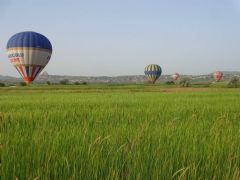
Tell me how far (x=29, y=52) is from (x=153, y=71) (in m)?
44.1

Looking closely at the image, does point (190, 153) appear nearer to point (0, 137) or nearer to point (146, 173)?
point (146, 173)

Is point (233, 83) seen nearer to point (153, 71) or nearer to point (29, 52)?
point (153, 71)

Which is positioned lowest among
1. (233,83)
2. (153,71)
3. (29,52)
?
(233,83)

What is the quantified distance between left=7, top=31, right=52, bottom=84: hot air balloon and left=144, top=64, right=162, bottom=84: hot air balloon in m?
40.9

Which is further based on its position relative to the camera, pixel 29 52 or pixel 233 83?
pixel 233 83

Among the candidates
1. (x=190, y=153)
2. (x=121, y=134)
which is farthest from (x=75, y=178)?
(x=121, y=134)

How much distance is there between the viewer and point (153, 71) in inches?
3125

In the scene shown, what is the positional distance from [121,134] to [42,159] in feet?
3.67

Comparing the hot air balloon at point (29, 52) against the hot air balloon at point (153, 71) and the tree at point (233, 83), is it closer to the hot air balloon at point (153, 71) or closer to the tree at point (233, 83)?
the tree at point (233, 83)

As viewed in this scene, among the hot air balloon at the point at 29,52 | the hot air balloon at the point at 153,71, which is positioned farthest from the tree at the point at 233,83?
the hot air balloon at the point at 29,52

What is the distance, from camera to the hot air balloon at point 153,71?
79375 mm

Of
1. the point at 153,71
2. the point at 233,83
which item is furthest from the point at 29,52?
the point at 153,71

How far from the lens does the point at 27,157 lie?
91.4 inches

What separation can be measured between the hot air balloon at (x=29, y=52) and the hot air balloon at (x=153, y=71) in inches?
1612
